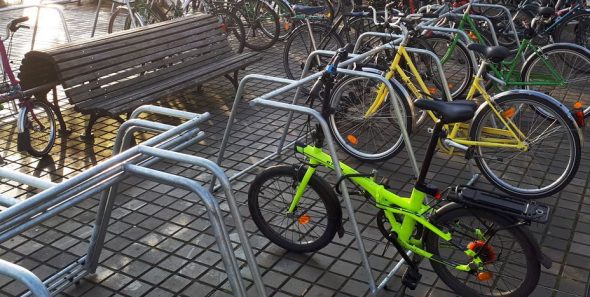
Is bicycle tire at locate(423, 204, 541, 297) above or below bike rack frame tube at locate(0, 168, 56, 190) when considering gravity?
A: below

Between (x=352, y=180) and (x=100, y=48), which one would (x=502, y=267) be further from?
(x=100, y=48)

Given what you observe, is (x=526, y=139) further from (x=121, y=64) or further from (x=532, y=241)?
(x=121, y=64)

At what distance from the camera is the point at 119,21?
37.5 ft

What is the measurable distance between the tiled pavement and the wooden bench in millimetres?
577

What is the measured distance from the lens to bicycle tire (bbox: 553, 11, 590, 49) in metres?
8.26

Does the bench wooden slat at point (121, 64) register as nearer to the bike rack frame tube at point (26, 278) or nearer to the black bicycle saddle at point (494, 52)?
the black bicycle saddle at point (494, 52)

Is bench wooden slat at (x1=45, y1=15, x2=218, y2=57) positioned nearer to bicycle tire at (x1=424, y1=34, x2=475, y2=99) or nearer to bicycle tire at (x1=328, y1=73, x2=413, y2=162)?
bicycle tire at (x1=328, y1=73, x2=413, y2=162)

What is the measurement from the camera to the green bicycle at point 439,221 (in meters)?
3.18

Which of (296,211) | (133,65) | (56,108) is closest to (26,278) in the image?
(296,211)

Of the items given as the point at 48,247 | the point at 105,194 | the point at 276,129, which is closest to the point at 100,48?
the point at 276,129

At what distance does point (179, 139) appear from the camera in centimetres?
289

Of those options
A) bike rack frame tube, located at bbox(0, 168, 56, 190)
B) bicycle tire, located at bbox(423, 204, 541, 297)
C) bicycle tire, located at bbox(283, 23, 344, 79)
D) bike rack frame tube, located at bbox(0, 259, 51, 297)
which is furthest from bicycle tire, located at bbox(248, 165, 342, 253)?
bicycle tire, located at bbox(283, 23, 344, 79)

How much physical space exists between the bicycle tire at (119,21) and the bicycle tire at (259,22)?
5.69ft

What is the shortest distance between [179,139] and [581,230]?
312cm
